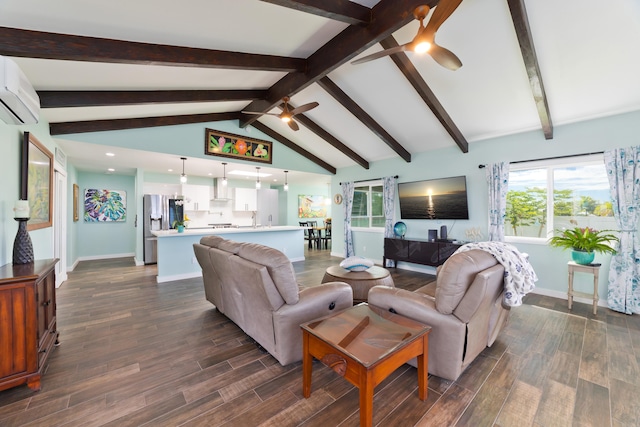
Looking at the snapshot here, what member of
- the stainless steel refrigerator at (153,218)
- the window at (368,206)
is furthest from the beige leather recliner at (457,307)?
the stainless steel refrigerator at (153,218)

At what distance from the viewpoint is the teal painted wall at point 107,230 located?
273 inches

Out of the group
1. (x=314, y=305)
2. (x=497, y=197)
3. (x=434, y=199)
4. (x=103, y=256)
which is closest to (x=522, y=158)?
(x=497, y=197)

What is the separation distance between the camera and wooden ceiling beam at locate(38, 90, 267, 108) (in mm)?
3160

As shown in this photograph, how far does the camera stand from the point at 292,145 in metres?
6.82

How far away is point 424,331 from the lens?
175 cm

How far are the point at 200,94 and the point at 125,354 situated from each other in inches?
143

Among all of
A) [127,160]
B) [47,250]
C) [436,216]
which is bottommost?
[47,250]

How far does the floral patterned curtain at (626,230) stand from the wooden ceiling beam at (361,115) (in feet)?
10.5

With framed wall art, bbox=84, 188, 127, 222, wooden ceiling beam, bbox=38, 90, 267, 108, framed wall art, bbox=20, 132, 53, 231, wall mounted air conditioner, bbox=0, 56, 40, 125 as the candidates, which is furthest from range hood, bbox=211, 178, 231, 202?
wall mounted air conditioner, bbox=0, 56, 40, 125

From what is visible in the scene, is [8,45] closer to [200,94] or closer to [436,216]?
[200,94]

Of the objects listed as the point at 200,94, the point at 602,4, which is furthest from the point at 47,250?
the point at 602,4

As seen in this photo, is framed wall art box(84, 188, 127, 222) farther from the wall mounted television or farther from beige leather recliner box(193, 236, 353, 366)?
the wall mounted television

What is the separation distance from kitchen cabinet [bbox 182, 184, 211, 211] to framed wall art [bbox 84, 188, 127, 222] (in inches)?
74.1

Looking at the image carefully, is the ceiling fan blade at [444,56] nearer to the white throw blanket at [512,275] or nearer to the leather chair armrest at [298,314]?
the white throw blanket at [512,275]
